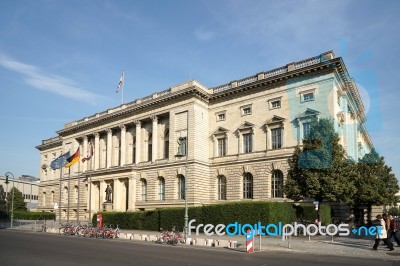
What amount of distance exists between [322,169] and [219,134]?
19853mm

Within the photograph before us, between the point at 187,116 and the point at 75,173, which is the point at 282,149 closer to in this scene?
the point at 187,116

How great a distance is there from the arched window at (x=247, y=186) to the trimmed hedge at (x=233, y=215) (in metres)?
9.74

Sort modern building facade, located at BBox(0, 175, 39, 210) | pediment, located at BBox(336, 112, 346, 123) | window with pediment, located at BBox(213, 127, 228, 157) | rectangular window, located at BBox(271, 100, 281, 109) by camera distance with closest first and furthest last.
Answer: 1. pediment, located at BBox(336, 112, 346, 123)
2. rectangular window, located at BBox(271, 100, 281, 109)
3. window with pediment, located at BBox(213, 127, 228, 157)
4. modern building facade, located at BBox(0, 175, 39, 210)

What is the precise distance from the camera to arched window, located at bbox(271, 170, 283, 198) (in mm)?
43375

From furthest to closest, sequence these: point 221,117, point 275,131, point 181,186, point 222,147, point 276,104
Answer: point 221,117 < point 222,147 < point 181,186 < point 276,104 < point 275,131

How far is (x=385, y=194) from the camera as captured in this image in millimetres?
47562

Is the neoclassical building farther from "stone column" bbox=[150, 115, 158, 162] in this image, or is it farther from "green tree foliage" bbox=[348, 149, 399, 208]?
"green tree foliage" bbox=[348, 149, 399, 208]

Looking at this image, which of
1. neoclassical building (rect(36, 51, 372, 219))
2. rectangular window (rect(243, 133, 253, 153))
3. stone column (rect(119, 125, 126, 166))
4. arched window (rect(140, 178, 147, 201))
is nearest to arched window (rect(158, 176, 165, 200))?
neoclassical building (rect(36, 51, 372, 219))

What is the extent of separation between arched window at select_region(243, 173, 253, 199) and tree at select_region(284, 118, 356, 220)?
13043 millimetres

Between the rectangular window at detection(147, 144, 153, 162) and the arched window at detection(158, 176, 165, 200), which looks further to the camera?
the rectangular window at detection(147, 144, 153, 162)

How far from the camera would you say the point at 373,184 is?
45.6 meters

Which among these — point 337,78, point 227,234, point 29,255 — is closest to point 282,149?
point 337,78

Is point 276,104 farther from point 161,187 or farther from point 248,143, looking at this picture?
point 161,187

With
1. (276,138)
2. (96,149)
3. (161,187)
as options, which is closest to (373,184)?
(276,138)
